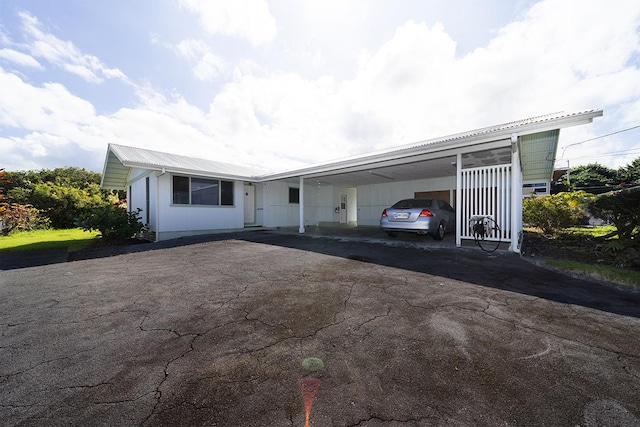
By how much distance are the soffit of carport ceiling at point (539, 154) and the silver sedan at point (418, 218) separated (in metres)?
2.98

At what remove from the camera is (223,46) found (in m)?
8.29

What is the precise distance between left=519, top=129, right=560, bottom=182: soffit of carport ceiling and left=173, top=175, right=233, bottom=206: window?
Answer: 11243 millimetres

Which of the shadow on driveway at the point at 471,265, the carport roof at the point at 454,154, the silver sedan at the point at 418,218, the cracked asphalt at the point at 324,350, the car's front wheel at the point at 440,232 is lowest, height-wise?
the cracked asphalt at the point at 324,350

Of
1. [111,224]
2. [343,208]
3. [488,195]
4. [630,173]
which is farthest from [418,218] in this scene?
[630,173]

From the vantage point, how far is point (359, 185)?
16062mm

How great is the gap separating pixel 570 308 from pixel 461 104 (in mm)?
11591

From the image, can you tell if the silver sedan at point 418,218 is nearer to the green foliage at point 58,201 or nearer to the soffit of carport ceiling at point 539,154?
the soffit of carport ceiling at point 539,154

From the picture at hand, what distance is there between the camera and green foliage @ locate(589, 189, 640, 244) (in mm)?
5840

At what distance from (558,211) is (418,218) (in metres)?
6.04

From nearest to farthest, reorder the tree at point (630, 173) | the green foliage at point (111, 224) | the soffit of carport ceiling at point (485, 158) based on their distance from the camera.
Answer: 1. the soffit of carport ceiling at point (485, 158)
2. the green foliage at point (111, 224)
3. the tree at point (630, 173)

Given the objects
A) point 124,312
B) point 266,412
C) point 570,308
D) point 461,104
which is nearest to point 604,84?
point 461,104

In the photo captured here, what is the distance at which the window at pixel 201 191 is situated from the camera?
10453 mm

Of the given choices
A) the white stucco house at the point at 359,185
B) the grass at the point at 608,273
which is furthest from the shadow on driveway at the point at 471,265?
the white stucco house at the point at 359,185

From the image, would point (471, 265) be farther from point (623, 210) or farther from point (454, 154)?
point (623, 210)
